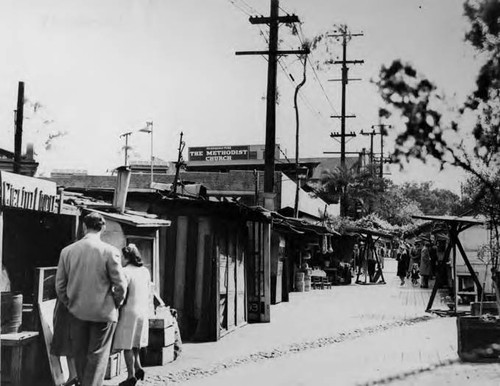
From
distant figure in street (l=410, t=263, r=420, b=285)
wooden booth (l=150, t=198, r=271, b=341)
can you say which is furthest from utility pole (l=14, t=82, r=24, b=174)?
distant figure in street (l=410, t=263, r=420, b=285)

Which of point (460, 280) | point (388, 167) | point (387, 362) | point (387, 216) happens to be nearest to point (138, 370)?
point (387, 362)

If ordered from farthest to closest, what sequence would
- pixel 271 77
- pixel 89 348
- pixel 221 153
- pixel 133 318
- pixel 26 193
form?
pixel 221 153 < pixel 271 77 < pixel 133 318 < pixel 26 193 < pixel 89 348

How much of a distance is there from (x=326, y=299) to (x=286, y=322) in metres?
7.39

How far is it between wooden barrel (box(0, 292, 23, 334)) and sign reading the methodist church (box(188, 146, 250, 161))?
6627cm

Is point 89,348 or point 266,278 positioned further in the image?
point 266,278

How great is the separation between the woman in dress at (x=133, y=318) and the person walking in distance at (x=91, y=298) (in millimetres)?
1038

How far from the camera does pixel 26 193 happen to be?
725 centimetres

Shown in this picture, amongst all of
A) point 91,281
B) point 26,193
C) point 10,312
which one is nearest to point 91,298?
point 91,281

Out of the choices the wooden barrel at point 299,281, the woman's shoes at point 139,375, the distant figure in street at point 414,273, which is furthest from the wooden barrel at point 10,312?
the distant figure in street at point 414,273

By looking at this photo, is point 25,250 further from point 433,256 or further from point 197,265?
point 433,256

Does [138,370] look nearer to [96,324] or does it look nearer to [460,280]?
[96,324]

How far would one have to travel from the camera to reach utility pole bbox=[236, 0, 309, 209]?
19.9 m

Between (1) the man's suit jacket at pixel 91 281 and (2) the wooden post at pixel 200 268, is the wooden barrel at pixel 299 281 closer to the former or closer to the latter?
(2) the wooden post at pixel 200 268

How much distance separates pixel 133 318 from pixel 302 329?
7.48m
